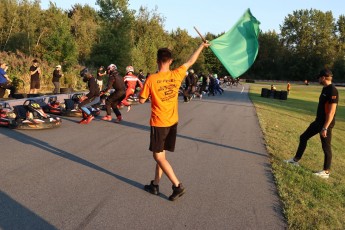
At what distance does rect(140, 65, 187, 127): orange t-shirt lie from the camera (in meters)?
5.04

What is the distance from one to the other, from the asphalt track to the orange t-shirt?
112 centimetres

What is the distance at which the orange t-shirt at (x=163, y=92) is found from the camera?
16.5 feet

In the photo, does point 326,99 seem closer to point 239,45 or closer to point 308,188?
point 308,188

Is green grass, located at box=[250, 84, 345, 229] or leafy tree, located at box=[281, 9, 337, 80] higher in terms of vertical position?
leafy tree, located at box=[281, 9, 337, 80]

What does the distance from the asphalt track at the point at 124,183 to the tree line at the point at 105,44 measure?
13.8 meters

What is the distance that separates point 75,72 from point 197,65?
60131 mm

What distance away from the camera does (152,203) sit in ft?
16.4

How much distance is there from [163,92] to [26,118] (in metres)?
6.52

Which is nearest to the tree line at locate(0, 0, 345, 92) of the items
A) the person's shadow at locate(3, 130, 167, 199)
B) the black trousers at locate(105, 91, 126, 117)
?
the black trousers at locate(105, 91, 126, 117)

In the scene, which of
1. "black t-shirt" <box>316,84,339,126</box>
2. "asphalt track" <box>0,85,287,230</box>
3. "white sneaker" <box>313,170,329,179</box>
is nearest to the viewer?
"asphalt track" <box>0,85,287,230</box>

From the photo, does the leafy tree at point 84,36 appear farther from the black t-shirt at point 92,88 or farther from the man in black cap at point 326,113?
the man in black cap at point 326,113

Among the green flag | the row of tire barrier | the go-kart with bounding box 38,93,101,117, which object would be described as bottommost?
the row of tire barrier

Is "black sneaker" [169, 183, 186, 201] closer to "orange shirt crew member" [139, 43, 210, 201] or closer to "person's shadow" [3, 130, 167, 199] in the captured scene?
"orange shirt crew member" [139, 43, 210, 201]

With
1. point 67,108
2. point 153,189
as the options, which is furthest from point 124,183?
point 67,108
